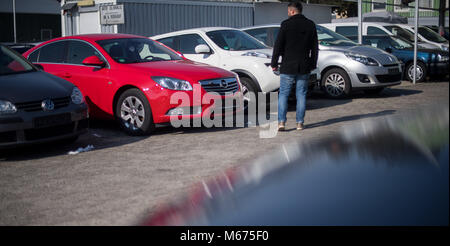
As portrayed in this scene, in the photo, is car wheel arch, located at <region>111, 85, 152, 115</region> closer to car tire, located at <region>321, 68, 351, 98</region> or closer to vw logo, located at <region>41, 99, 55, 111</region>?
vw logo, located at <region>41, 99, 55, 111</region>

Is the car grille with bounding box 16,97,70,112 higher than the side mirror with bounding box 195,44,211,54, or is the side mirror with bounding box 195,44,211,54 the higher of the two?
the side mirror with bounding box 195,44,211,54

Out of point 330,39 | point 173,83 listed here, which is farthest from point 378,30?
point 173,83

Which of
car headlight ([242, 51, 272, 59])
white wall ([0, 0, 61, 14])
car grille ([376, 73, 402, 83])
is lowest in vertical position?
car grille ([376, 73, 402, 83])

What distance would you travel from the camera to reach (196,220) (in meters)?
1.83

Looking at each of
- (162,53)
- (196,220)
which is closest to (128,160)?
(162,53)

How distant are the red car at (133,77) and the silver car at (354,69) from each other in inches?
148

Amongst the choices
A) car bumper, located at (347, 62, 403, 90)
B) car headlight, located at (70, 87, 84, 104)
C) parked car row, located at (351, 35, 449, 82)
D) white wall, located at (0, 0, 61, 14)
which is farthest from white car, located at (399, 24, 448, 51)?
white wall, located at (0, 0, 61, 14)

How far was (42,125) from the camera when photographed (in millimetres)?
6516

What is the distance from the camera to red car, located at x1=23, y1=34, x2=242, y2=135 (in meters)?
7.63

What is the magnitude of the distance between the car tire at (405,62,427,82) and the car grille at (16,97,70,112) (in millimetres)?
10753

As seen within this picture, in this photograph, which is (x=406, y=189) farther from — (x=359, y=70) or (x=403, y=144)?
(x=359, y=70)

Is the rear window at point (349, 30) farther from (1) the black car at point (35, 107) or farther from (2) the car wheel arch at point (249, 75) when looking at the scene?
(1) the black car at point (35, 107)

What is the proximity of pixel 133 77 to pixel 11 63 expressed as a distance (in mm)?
1686
